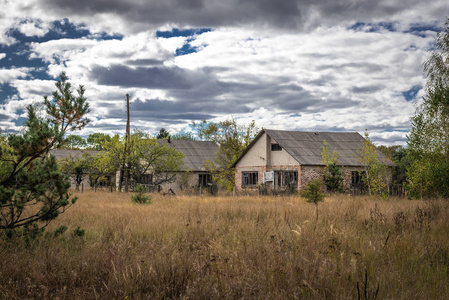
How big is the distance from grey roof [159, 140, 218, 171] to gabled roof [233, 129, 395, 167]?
8439 mm

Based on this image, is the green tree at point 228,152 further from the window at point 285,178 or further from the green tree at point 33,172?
the green tree at point 33,172

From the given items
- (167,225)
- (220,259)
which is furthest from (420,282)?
(167,225)

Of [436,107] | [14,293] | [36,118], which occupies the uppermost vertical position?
[436,107]

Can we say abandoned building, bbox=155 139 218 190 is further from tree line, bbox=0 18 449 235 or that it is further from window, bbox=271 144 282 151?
window, bbox=271 144 282 151

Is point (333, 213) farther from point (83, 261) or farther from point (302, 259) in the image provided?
point (83, 261)

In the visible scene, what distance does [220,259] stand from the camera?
5375mm

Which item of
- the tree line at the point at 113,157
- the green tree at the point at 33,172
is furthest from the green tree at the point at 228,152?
the green tree at the point at 33,172

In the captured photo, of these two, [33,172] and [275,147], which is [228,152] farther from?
[33,172]

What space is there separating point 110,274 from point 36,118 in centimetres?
369

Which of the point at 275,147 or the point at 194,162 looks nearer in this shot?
the point at 275,147

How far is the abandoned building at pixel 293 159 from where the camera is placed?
30.1m

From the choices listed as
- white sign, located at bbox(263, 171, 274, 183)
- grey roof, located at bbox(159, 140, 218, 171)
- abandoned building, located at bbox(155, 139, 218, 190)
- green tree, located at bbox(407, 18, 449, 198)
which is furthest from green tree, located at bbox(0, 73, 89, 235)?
grey roof, located at bbox(159, 140, 218, 171)

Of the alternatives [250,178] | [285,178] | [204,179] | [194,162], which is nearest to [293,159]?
[285,178]

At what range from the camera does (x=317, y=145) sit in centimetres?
3328
